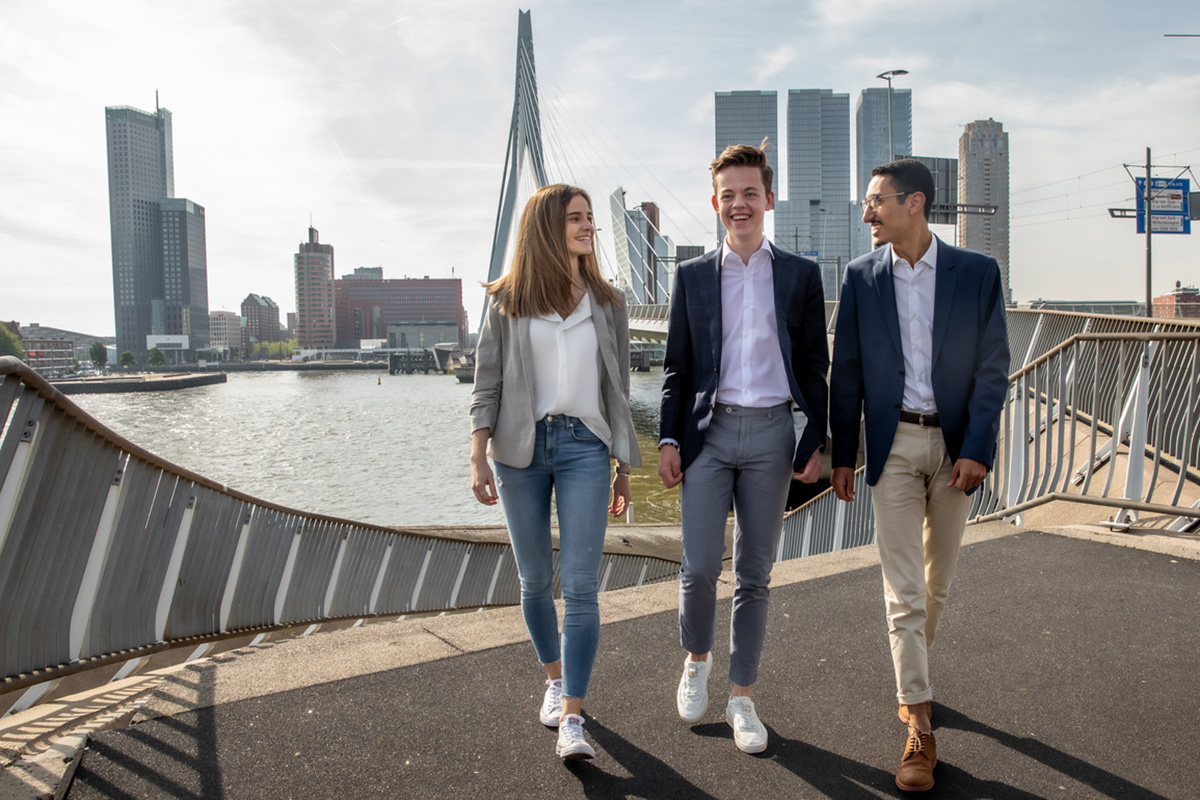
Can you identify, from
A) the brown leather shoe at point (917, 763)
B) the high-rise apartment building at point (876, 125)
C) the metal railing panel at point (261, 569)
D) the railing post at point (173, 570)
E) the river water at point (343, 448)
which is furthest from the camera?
the high-rise apartment building at point (876, 125)

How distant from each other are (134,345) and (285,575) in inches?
5808

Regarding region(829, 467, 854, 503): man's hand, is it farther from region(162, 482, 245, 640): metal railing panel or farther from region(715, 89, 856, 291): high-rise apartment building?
region(715, 89, 856, 291): high-rise apartment building

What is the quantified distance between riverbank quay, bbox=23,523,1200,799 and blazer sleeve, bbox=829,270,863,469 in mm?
822

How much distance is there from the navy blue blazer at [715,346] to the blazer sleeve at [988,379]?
1.31 feet

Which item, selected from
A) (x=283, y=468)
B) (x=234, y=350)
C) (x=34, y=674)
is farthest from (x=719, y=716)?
(x=234, y=350)

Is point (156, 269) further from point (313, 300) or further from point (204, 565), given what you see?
point (204, 565)

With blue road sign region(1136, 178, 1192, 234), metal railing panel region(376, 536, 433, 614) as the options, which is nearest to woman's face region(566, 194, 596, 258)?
metal railing panel region(376, 536, 433, 614)

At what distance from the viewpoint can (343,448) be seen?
37719 millimetres

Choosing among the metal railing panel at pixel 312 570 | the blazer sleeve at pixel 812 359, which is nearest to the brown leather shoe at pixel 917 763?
the blazer sleeve at pixel 812 359

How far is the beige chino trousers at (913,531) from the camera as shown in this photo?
2.27 meters

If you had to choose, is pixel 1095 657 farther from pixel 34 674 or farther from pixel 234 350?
pixel 234 350

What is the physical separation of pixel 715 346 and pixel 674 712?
1125mm

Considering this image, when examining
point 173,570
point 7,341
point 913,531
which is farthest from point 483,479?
point 7,341

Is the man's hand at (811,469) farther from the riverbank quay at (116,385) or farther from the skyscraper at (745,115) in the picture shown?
the skyscraper at (745,115)
